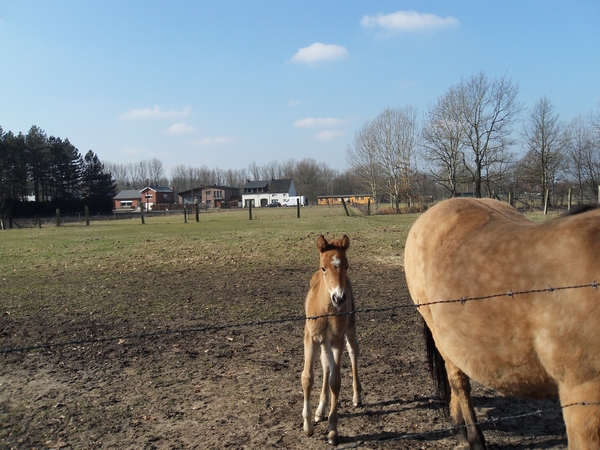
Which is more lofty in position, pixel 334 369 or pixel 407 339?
pixel 334 369

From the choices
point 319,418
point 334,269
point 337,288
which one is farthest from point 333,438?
point 334,269

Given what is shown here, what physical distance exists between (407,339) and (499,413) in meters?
2.00

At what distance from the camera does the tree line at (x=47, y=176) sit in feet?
173

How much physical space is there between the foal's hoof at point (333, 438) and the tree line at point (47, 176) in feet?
176

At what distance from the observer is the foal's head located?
13.2 feet

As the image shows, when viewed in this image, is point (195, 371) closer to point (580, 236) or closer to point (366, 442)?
point (366, 442)

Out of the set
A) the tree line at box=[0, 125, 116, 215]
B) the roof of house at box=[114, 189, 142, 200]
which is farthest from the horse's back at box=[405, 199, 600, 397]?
the roof of house at box=[114, 189, 142, 200]

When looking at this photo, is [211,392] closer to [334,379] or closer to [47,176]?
[334,379]

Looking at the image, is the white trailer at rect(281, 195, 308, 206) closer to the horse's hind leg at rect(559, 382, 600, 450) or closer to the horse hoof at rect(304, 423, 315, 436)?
the horse hoof at rect(304, 423, 315, 436)

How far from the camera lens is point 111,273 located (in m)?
12.5

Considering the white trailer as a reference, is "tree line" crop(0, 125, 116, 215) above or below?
above

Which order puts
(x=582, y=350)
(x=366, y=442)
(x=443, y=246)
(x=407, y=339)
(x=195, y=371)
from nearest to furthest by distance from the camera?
(x=582, y=350) < (x=443, y=246) < (x=366, y=442) < (x=195, y=371) < (x=407, y=339)

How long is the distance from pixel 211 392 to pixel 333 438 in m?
1.54

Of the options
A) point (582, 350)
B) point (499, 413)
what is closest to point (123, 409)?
point (499, 413)
